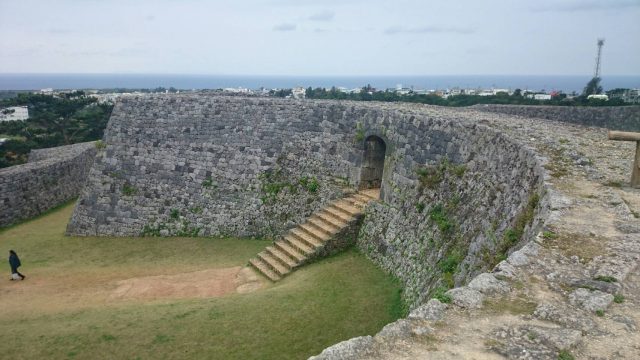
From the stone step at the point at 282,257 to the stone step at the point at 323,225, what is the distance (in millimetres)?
1207

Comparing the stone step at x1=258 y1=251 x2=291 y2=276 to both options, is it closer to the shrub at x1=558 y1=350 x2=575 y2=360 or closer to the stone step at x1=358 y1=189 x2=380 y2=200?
the stone step at x1=358 y1=189 x2=380 y2=200

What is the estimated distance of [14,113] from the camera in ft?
127

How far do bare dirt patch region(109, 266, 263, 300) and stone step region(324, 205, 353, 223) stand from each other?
2.73m

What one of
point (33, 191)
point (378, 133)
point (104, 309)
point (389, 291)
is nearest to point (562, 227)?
point (389, 291)

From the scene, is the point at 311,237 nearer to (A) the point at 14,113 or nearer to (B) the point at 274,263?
(B) the point at 274,263

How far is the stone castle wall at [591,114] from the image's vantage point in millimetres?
19047

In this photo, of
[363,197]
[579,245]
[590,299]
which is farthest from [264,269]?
[590,299]

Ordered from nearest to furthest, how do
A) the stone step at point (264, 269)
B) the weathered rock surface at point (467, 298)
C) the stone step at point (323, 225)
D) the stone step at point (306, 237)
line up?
the weathered rock surface at point (467, 298) → the stone step at point (264, 269) → the stone step at point (306, 237) → the stone step at point (323, 225)

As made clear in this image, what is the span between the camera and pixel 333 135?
1444 cm

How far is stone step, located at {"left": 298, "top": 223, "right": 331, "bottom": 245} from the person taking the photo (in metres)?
12.6

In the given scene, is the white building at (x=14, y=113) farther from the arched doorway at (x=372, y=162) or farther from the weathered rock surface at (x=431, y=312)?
the weathered rock surface at (x=431, y=312)

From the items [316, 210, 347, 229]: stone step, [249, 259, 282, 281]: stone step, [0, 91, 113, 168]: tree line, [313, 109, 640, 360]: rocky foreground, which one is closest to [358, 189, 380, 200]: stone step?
[316, 210, 347, 229]: stone step

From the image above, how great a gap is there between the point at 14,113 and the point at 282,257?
35.8 m

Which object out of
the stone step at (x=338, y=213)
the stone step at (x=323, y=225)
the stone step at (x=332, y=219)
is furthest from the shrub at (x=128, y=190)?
the stone step at (x=338, y=213)
